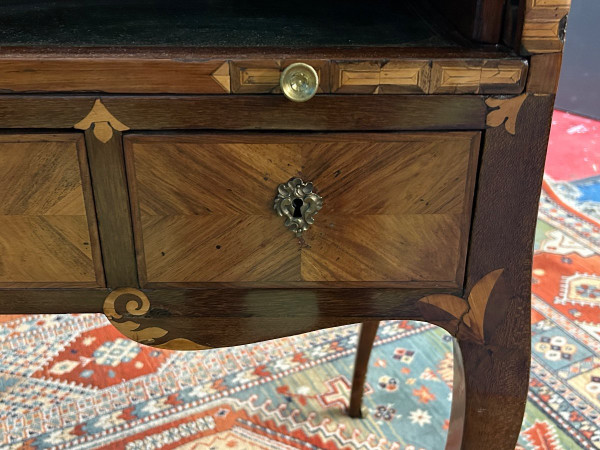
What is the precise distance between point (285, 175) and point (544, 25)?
24 cm

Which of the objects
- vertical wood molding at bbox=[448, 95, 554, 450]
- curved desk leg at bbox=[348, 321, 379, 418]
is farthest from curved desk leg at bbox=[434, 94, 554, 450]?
curved desk leg at bbox=[348, 321, 379, 418]

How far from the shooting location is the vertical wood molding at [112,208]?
1.80 ft

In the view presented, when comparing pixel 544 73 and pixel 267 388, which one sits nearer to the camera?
pixel 544 73

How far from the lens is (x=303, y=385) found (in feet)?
4.12

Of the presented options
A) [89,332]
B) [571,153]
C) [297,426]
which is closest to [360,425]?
[297,426]

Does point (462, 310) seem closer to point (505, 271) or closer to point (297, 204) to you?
point (505, 271)

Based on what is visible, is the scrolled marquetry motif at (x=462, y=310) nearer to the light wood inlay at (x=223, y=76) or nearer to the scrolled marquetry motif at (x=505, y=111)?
the scrolled marquetry motif at (x=505, y=111)

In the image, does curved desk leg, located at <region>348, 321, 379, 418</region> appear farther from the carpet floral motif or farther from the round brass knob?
the round brass knob

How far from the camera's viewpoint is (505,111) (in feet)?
1.74

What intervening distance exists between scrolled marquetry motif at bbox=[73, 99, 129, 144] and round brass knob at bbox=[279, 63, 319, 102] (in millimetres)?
140

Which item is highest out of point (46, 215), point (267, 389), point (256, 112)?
point (256, 112)

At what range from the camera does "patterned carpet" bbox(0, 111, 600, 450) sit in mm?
1133

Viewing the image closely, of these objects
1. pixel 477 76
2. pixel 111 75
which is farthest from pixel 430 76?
pixel 111 75

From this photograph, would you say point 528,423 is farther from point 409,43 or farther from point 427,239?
point 409,43
